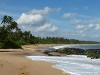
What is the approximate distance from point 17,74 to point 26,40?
128252 mm

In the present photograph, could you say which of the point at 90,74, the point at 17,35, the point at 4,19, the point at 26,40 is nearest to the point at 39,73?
the point at 90,74

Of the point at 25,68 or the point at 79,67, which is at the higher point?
the point at 25,68

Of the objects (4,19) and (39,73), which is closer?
(39,73)

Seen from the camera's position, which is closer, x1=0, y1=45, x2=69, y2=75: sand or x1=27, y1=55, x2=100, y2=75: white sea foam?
x1=0, y1=45, x2=69, y2=75: sand

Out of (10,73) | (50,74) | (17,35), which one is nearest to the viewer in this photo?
(10,73)

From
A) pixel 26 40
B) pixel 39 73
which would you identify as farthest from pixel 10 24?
pixel 26 40

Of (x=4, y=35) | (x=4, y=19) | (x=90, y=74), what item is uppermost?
(x=4, y=19)

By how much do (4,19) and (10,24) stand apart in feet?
15.9

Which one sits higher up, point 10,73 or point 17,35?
point 17,35

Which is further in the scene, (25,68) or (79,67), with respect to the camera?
(79,67)

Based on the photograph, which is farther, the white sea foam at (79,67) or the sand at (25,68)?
the white sea foam at (79,67)

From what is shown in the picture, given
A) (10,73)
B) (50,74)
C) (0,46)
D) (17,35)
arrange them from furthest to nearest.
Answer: (17,35) → (0,46) → (50,74) → (10,73)

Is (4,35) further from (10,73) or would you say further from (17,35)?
(17,35)

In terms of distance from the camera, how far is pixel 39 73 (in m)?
16.6
